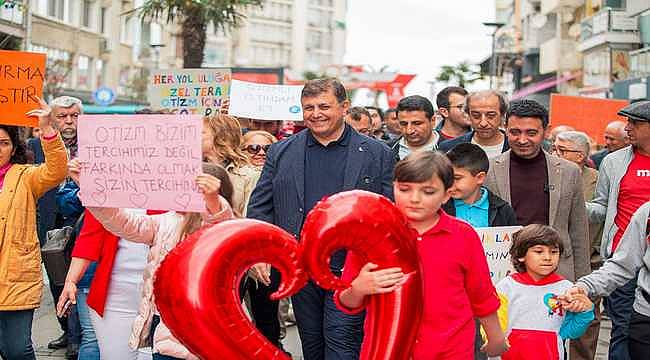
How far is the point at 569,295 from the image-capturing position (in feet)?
17.3

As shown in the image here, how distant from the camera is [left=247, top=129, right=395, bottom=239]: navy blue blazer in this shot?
19.1 ft

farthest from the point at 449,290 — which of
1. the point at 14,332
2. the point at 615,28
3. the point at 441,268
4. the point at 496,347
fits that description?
the point at 615,28

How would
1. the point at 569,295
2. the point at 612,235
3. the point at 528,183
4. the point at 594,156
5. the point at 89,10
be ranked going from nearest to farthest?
the point at 569,295
the point at 528,183
the point at 612,235
the point at 594,156
the point at 89,10

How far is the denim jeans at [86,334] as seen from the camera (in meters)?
6.44

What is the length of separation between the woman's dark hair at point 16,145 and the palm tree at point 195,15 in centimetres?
1644

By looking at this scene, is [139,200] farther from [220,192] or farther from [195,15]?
[195,15]

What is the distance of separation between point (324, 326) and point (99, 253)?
4.39 ft

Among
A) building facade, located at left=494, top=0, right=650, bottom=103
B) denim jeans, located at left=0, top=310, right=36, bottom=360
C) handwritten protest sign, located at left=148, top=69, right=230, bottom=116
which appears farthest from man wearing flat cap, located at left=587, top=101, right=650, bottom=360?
building facade, located at left=494, top=0, right=650, bottom=103

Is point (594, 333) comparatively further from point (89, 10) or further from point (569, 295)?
point (89, 10)

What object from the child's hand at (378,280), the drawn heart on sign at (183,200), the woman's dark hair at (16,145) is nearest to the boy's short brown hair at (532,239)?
the child's hand at (378,280)

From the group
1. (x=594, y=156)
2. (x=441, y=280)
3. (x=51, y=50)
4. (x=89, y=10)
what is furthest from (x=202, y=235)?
(x=89, y=10)

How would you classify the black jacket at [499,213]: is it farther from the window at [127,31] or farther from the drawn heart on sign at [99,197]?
the window at [127,31]

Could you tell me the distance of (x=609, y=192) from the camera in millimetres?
7406

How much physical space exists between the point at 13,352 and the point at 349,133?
225cm
